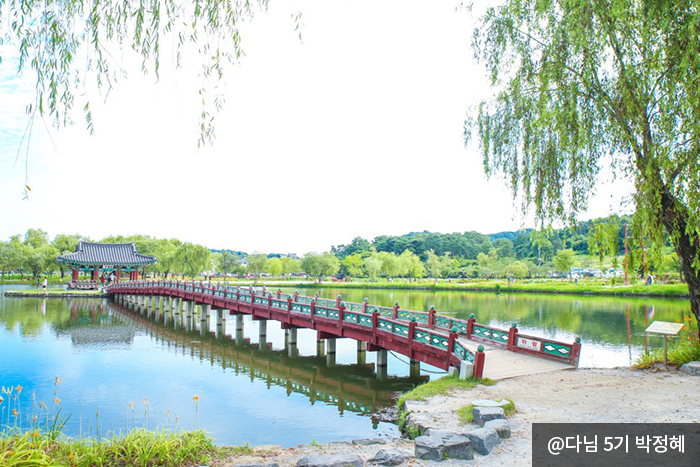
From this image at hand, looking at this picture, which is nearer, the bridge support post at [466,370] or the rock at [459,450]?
the rock at [459,450]

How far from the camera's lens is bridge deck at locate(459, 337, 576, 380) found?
12.0 metres

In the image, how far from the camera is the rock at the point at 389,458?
666 cm

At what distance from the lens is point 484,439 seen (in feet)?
23.0

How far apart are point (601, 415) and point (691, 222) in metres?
4.48

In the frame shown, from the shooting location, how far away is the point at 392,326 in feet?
53.0

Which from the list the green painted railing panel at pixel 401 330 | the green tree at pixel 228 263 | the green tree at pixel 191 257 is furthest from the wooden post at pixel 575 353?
the green tree at pixel 228 263

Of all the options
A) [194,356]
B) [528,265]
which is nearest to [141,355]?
[194,356]

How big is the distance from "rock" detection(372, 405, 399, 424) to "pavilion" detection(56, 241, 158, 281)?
48.8 meters

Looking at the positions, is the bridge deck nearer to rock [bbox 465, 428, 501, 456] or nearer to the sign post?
the sign post

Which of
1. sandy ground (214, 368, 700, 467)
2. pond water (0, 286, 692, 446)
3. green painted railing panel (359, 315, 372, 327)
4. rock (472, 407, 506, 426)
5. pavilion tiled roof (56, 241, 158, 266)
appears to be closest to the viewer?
sandy ground (214, 368, 700, 467)

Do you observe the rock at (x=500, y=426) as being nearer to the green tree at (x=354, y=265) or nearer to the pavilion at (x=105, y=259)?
the pavilion at (x=105, y=259)

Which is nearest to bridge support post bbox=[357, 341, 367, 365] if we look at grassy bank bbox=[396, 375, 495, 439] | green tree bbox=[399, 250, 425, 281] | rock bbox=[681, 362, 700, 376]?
grassy bank bbox=[396, 375, 495, 439]

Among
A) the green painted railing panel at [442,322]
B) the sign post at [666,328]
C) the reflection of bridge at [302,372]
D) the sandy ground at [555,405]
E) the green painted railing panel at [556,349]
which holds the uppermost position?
the sign post at [666,328]

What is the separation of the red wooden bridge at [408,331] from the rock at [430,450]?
516 cm
